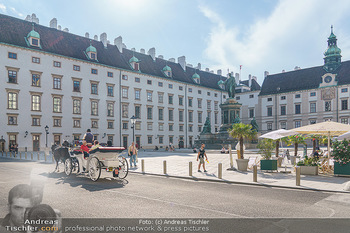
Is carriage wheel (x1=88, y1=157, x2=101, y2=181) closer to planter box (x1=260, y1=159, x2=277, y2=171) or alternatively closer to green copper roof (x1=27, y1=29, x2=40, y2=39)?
planter box (x1=260, y1=159, x2=277, y2=171)

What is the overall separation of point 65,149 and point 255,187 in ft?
31.7

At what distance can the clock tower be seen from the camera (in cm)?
6397

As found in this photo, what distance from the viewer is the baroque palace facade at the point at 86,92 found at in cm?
4231

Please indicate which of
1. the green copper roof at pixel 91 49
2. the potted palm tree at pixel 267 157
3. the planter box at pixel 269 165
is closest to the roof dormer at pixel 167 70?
the green copper roof at pixel 91 49

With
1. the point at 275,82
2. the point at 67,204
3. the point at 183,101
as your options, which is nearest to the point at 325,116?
the point at 275,82

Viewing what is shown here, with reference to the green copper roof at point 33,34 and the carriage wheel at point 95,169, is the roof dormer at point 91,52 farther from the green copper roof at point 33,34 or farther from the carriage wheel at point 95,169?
the carriage wheel at point 95,169

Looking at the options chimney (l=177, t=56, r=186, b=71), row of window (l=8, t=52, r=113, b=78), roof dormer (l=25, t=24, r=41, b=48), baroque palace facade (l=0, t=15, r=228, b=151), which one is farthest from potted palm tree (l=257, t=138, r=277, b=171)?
chimney (l=177, t=56, r=186, b=71)

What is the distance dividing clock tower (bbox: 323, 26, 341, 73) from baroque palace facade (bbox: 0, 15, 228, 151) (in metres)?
29.3

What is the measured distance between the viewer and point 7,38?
42.4 meters

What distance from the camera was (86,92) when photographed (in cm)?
4966

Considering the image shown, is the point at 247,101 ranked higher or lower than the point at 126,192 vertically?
higher

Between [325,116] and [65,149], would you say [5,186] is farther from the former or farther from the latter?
[325,116]

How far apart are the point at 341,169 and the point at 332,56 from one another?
193ft

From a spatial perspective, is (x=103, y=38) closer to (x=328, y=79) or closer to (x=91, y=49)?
(x=91, y=49)
